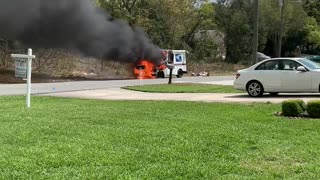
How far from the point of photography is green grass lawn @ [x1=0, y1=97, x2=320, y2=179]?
18.7 feet

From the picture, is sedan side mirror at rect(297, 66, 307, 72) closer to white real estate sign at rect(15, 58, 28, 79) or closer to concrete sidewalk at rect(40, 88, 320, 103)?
concrete sidewalk at rect(40, 88, 320, 103)

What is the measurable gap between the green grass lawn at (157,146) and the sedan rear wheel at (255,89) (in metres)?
6.22

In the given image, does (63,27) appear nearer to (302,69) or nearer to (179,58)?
(179,58)

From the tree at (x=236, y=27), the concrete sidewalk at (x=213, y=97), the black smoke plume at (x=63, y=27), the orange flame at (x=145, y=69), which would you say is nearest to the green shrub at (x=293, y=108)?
the concrete sidewalk at (x=213, y=97)

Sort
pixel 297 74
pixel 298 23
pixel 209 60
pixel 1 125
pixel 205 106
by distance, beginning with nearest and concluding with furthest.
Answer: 1. pixel 1 125
2. pixel 205 106
3. pixel 297 74
4. pixel 209 60
5. pixel 298 23

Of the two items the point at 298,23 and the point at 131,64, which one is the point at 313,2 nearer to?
the point at 298,23

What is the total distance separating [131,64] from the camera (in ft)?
115

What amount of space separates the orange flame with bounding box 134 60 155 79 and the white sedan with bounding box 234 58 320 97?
18026 millimetres

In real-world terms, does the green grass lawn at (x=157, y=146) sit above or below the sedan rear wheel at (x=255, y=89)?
below

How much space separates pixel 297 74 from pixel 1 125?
1053 cm

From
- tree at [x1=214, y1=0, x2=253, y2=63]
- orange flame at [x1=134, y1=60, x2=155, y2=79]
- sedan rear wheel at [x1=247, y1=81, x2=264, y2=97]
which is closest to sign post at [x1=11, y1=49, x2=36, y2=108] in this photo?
sedan rear wheel at [x1=247, y1=81, x2=264, y2=97]

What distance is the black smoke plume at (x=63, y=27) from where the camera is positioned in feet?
86.9

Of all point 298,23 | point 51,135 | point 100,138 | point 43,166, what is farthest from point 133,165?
point 298,23

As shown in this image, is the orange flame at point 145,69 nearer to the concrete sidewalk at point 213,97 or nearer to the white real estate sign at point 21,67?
the concrete sidewalk at point 213,97
